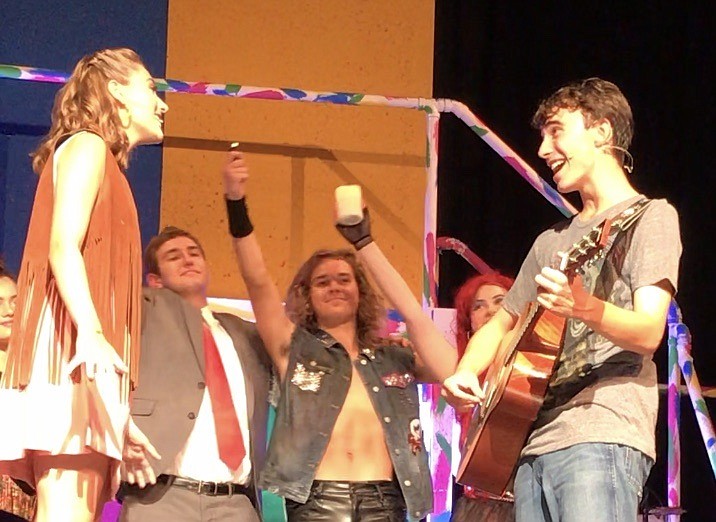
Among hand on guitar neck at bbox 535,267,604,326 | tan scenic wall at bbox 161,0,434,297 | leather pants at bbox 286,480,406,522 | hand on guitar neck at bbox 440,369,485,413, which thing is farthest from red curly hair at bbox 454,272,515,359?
hand on guitar neck at bbox 535,267,604,326

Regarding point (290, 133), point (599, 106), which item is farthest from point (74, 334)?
point (290, 133)

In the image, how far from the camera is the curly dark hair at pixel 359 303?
3650 millimetres

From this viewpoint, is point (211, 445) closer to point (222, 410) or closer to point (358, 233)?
point (222, 410)

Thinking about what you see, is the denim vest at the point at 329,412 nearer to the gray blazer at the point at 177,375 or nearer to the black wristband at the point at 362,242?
the gray blazer at the point at 177,375

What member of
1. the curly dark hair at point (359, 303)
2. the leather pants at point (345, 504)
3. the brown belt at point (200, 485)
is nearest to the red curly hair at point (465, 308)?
the curly dark hair at point (359, 303)

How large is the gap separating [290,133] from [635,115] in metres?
1.77

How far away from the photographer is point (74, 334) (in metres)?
2.35

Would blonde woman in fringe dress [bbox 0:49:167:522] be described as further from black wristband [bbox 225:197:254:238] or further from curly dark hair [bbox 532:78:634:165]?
curly dark hair [bbox 532:78:634:165]

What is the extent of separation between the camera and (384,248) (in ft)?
16.3

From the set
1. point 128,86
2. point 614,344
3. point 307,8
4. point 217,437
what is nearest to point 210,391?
point 217,437

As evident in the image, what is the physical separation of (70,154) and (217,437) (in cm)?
114

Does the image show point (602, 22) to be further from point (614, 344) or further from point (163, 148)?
point (614, 344)

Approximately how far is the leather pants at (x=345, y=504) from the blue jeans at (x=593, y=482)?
768mm

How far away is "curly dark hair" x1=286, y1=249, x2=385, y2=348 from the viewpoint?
12.0 ft
